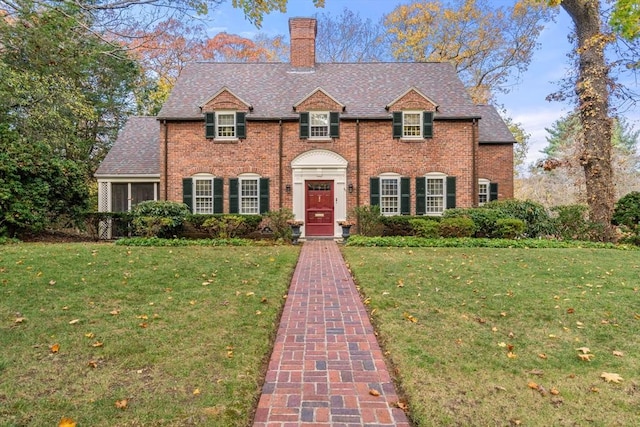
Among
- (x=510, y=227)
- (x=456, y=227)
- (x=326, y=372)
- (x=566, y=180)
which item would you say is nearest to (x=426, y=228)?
(x=456, y=227)

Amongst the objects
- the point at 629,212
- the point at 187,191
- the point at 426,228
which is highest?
the point at 187,191

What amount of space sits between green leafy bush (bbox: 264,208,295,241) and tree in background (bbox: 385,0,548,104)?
56.3 feet

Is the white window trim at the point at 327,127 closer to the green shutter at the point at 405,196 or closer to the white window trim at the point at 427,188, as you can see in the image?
the green shutter at the point at 405,196

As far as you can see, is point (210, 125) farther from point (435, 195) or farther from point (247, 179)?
point (435, 195)

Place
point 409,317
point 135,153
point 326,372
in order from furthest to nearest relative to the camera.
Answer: point 135,153 < point 409,317 < point 326,372

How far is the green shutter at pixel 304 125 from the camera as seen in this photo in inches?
596

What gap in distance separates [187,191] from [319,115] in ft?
19.8

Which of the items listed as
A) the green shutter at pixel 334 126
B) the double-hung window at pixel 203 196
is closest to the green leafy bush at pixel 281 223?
the double-hung window at pixel 203 196

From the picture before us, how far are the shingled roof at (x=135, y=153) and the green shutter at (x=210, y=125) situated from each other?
9.54 ft

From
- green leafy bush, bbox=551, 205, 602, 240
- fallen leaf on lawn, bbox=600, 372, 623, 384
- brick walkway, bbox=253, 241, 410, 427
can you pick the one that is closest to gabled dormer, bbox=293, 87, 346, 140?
green leafy bush, bbox=551, 205, 602, 240

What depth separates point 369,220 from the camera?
13609mm

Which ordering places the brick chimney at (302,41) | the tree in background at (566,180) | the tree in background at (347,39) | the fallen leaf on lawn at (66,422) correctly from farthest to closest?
the tree in background at (347,39) → the tree in background at (566,180) → the brick chimney at (302,41) → the fallen leaf on lawn at (66,422)

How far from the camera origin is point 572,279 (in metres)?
6.90

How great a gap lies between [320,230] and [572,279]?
31.2 ft
